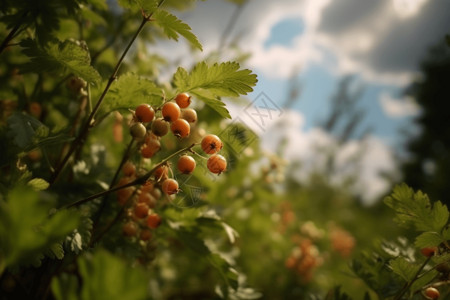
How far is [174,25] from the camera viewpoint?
2.21ft

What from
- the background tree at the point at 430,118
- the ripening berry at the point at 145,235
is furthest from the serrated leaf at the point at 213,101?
the background tree at the point at 430,118

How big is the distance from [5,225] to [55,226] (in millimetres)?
50

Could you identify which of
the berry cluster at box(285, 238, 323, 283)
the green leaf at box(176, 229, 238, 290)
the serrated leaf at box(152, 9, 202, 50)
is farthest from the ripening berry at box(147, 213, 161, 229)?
the berry cluster at box(285, 238, 323, 283)

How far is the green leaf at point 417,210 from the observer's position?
66cm

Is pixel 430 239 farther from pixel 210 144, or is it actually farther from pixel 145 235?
pixel 145 235

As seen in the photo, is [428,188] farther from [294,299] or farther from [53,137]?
[53,137]

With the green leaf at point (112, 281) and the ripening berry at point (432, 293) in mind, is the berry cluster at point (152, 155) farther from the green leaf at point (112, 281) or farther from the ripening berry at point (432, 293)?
the ripening berry at point (432, 293)

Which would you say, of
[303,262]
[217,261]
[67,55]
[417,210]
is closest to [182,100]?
[67,55]

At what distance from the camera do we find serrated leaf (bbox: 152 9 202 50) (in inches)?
25.9

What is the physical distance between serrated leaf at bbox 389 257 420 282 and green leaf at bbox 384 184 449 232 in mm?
86

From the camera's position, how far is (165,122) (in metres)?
0.64

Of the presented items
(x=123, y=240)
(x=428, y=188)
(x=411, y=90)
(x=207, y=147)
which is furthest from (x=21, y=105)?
(x=411, y=90)

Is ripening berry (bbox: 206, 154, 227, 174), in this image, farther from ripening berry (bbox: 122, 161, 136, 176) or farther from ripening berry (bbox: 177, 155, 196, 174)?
ripening berry (bbox: 122, 161, 136, 176)

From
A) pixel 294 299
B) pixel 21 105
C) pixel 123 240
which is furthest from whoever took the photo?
pixel 294 299
